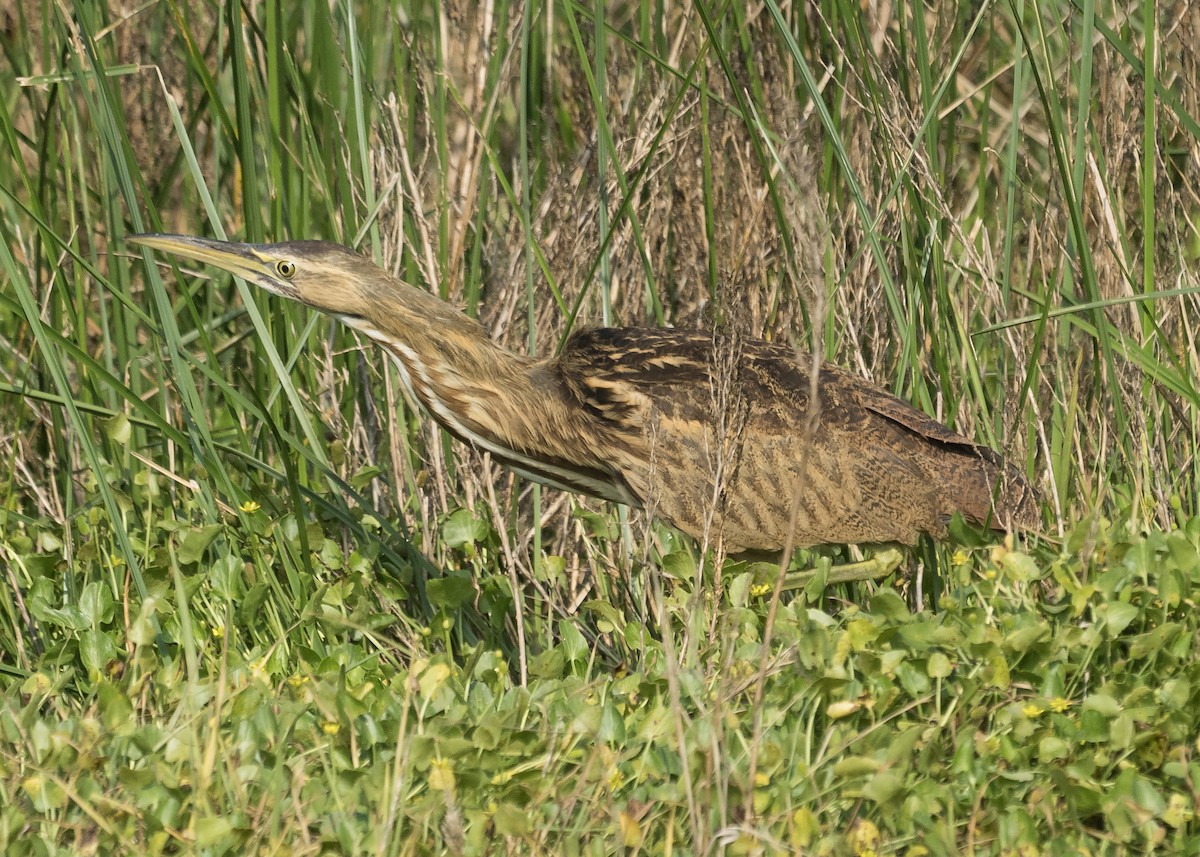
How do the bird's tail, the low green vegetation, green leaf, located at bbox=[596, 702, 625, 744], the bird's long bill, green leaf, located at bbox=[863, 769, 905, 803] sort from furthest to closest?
the bird's tail
the bird's long bill
green leaf, located at bbox=[596, 702, 625, 744]
the low green vegetation
green leaf, located at bbox=[863, 769, 905, 803]

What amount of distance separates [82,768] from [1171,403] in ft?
7.09

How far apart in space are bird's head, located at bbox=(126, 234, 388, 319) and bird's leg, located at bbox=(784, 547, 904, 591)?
999mm

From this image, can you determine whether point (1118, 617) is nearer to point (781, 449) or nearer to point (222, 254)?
point (781, 449)

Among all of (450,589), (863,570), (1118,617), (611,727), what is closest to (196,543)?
(450,589)

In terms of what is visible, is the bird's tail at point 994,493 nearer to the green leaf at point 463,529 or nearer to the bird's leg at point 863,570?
the bird's leg at point 863,570

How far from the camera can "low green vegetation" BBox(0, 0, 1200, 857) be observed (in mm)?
2158

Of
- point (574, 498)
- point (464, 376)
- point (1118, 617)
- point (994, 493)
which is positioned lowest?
point (574, 498)

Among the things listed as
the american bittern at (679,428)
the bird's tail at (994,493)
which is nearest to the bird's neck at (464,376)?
the american bittern at (679,428)

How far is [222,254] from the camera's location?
2.87m

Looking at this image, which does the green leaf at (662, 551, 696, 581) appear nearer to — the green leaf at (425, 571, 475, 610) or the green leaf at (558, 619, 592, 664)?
the green leaf at (558, 619, 592, 664)

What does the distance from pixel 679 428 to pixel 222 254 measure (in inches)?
35.7

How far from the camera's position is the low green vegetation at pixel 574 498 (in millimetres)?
2158

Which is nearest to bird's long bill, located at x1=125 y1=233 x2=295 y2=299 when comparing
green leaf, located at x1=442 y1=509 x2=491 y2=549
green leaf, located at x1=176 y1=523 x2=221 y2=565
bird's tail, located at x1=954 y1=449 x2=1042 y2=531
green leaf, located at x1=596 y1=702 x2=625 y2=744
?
green leaf, located at x1=176 y1=523 x2=221 y2=565

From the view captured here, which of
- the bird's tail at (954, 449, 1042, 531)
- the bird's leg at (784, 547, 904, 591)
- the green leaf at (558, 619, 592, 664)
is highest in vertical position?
the bird's tail at (954, 449, 1042, 531)
